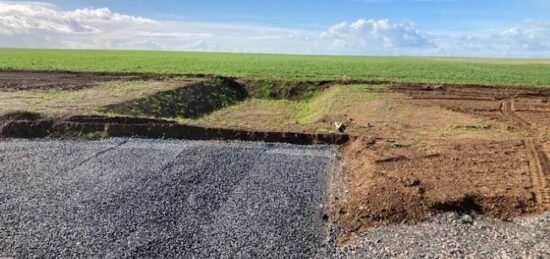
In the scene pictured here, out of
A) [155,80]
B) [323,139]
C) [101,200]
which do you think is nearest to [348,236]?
[101,200]

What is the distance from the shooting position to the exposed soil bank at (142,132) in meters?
18.2

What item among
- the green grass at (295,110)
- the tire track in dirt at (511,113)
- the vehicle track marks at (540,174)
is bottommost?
the green grass at (295,110)

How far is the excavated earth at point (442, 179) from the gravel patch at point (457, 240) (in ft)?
1.21

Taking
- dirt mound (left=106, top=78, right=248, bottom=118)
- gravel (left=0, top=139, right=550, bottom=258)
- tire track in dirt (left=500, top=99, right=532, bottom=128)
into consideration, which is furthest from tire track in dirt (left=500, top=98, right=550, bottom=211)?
dirt mound (left=106, top=78, right=248, bottom=118)

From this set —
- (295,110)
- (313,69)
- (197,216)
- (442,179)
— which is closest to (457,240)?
(442,179)

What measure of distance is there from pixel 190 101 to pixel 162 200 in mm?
15395

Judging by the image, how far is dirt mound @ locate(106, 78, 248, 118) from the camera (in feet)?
74.6

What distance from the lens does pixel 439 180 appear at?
12898 mm

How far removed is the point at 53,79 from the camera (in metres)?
33.6

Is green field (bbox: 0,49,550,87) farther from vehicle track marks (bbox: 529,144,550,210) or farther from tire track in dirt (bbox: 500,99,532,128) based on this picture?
vehicle track marks (bbox: 529,144,550,210)

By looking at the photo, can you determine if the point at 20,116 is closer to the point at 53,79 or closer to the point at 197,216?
the point at 197,216

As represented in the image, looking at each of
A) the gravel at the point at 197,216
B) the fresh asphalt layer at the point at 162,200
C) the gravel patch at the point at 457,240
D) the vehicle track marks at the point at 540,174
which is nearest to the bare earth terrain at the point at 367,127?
the vehicle track marks at the point at 540,174

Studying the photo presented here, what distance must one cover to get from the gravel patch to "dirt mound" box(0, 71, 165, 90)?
72.1 ft

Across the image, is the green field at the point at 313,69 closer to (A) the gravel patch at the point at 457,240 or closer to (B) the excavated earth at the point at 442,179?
(B) the excavated earth at the point at 442,179
